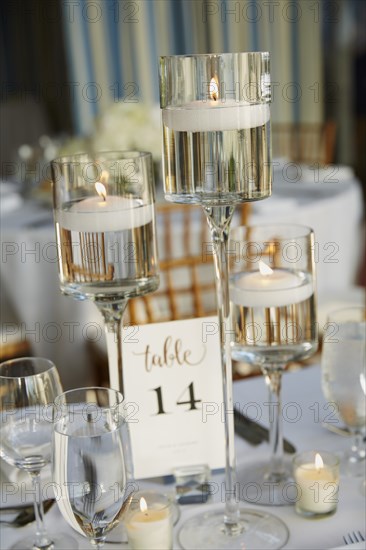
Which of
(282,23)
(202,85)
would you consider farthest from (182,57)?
(282,23)

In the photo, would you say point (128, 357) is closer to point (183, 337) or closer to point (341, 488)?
point (183, 337)

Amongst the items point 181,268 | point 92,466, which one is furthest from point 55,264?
point 92,466

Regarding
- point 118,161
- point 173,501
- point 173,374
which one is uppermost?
point 118,161

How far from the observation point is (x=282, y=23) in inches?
196

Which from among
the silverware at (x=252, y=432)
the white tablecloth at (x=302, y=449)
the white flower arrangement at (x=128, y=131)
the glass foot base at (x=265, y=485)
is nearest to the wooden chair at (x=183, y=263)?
the white flower arrangement at (x=128, y=131)

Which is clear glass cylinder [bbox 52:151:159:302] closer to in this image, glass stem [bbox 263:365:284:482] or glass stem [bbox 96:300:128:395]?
glass stem [bbox 96:300:128:395]

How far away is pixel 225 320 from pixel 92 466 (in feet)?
0.82

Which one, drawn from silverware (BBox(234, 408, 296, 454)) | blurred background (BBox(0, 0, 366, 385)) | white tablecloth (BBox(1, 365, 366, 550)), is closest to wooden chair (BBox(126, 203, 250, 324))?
white tablecloth (BBox(1, 365, 366, 550))

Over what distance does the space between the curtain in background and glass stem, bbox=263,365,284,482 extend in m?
→ 4.15

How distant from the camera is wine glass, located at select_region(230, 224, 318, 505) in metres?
0.99

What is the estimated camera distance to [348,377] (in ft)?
3.38

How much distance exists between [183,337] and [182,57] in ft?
1.16

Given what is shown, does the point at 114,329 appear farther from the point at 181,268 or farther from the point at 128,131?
the point at 128,131

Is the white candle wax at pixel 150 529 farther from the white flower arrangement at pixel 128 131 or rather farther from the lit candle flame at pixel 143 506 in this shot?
the white flower arrangement at pixel 128 131
